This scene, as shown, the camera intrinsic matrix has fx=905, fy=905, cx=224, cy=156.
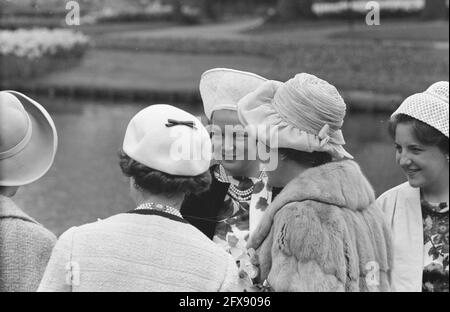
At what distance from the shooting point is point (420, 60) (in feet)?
57.6

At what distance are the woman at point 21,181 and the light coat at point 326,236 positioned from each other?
1.91 ft

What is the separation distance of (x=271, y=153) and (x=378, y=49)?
17107 millimetres

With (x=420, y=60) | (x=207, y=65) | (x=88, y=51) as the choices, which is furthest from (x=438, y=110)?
(x=88, y=51)

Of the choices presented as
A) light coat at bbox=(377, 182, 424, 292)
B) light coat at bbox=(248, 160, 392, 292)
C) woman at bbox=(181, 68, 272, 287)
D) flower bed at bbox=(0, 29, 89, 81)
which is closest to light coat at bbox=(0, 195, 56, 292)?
light coat at bbox=(248, 160, 392, 292)

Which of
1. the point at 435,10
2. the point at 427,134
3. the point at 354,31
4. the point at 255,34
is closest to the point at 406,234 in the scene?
the point at 427,134

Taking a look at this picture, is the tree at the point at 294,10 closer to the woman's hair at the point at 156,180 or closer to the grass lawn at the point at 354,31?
the grass lawn at the point at 354,31

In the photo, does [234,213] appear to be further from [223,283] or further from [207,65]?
[207,65]

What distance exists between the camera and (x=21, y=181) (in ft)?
7.89

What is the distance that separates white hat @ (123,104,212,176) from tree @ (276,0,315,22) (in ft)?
87.7

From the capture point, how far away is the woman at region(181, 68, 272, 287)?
3102 mm

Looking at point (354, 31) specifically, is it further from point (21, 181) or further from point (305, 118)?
point (21, 181)

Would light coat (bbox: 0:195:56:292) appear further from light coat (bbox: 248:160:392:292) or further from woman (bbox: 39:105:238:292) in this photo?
light coat (bbox: 248:160:392:292)

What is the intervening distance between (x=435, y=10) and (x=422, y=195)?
2296 cm
